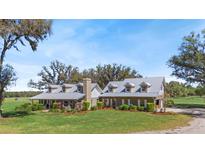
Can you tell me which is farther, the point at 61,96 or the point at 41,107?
the point at 61,96

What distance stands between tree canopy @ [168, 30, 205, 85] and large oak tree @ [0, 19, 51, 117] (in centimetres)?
1044

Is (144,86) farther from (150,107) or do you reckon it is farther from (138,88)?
(150,107)

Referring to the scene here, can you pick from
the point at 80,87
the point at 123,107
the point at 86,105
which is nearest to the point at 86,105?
the point at 86,105

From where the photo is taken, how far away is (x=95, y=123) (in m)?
16.0

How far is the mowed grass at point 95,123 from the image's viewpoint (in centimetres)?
1395

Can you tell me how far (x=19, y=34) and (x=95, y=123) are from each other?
809cm

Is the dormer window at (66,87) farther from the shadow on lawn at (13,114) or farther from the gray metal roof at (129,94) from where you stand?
the shadow on lawn at (13,114)

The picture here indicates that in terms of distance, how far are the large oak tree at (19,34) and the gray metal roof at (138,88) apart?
5.42m

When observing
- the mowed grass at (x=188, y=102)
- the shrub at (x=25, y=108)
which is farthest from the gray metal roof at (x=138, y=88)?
the shrub at (x=25, y=108)

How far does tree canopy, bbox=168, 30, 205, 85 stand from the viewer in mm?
23656

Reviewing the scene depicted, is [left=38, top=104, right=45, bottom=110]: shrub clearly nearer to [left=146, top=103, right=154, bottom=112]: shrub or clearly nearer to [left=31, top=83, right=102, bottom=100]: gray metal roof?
[left=31, top=83, right=102, bottom=100]: gray metal roof

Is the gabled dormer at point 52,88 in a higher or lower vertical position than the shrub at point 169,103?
higher

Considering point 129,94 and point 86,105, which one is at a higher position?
point 129,94
